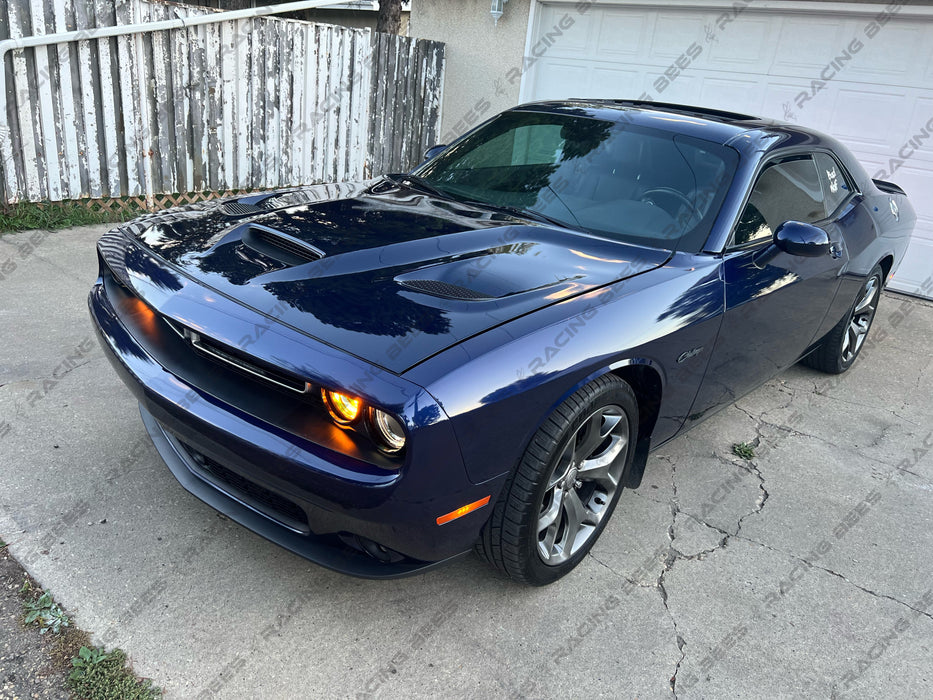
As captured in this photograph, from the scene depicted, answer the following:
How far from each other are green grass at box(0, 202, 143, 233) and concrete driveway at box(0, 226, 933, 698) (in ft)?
9.43

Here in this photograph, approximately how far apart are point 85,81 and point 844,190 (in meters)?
6.04

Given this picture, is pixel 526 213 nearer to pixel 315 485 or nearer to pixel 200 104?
pixel 315 485

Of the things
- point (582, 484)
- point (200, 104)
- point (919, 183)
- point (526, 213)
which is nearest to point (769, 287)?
point (526, 213)

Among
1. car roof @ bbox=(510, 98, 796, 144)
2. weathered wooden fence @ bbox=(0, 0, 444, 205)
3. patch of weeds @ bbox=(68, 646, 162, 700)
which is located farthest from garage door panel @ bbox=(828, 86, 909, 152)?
patch of weeds @ bbox=(68, 646, 162, 700)

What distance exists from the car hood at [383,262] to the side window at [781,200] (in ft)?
1.87

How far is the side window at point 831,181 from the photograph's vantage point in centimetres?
399

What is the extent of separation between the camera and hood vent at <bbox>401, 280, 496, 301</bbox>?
235cm

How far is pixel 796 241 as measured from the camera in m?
3.15

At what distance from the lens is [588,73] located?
8.27 metres

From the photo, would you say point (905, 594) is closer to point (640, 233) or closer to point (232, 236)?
point (640, 233)

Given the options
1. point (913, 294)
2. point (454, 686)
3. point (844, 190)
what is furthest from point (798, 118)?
point (454, 686)

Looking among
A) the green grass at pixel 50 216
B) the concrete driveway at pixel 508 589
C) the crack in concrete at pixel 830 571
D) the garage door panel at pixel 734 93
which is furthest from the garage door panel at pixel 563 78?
the crack in concrete at pixel 830 571

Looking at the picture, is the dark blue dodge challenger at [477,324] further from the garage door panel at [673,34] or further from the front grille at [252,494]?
the garage door panel at [673,34]

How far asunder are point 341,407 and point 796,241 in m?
2.20
